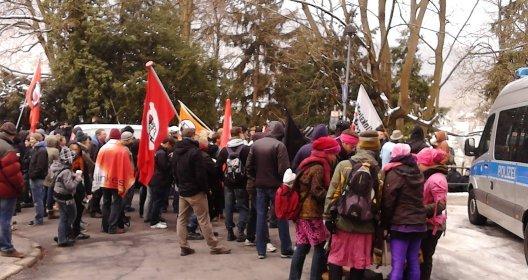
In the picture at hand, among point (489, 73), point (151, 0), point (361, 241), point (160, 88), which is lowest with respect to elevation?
point (361, 241)

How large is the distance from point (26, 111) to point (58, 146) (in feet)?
45.0

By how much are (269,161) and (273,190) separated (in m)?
0.41

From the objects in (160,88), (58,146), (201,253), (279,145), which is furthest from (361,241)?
(58,146)

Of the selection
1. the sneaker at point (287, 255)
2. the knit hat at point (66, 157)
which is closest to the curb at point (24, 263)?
the knit hat at point (66, 157)

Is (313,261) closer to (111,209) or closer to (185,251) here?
(185,251)

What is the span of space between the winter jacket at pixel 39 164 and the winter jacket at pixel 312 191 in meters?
5.76

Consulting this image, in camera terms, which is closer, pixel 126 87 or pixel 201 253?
pixel 201 253

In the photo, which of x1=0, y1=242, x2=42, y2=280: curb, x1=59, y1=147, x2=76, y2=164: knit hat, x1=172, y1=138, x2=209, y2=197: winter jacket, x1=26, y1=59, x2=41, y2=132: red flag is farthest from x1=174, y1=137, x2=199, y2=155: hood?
x1=26, y1=59, x2=41, y2=132: red flag

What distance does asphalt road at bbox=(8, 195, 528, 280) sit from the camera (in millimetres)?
7270

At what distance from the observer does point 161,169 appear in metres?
10.1

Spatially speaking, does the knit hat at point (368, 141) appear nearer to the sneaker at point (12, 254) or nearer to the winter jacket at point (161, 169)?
the sneaker at point (12, 254)

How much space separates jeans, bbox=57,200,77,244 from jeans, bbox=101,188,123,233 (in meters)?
0.92

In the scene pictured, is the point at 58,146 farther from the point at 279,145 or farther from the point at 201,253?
the point at 279,145

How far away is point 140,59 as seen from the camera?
72.8 ft
